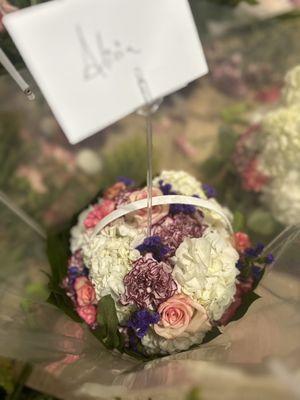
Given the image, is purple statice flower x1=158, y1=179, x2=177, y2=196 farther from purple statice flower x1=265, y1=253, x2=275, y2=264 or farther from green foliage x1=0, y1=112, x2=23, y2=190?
green foliage x1=0, y1=112, x2=23, y2=190

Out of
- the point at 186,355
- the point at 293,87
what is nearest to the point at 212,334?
the point at 186,355

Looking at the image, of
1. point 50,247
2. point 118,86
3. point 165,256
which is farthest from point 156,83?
point 50,247

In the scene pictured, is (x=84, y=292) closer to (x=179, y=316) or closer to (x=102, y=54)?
(x=179, y=316)

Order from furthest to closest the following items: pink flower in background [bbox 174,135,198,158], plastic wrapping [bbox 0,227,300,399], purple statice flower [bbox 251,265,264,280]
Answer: pink flower in background [bbox 174,135,198,158] < purple statice flower [bbox 251,265,264,280] < plastic wrapping [bbox 0,227,300,399]

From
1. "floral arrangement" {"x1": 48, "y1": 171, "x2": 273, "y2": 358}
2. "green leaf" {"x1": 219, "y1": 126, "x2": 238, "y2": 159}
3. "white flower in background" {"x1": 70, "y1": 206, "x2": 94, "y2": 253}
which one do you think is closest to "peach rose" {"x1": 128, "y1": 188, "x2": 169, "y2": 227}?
"floral arrangement" {"x1": 48, "y1": 171, "x2": 273, "y2": 358}

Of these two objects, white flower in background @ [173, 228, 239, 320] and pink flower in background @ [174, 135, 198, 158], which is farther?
pink flower in background @ [174, 135, 198, 158]

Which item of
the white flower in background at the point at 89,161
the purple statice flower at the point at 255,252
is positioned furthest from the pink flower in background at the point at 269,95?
the purple statice flower at the point at 255,252

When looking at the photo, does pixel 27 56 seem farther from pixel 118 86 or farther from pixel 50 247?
pixel 50 247
